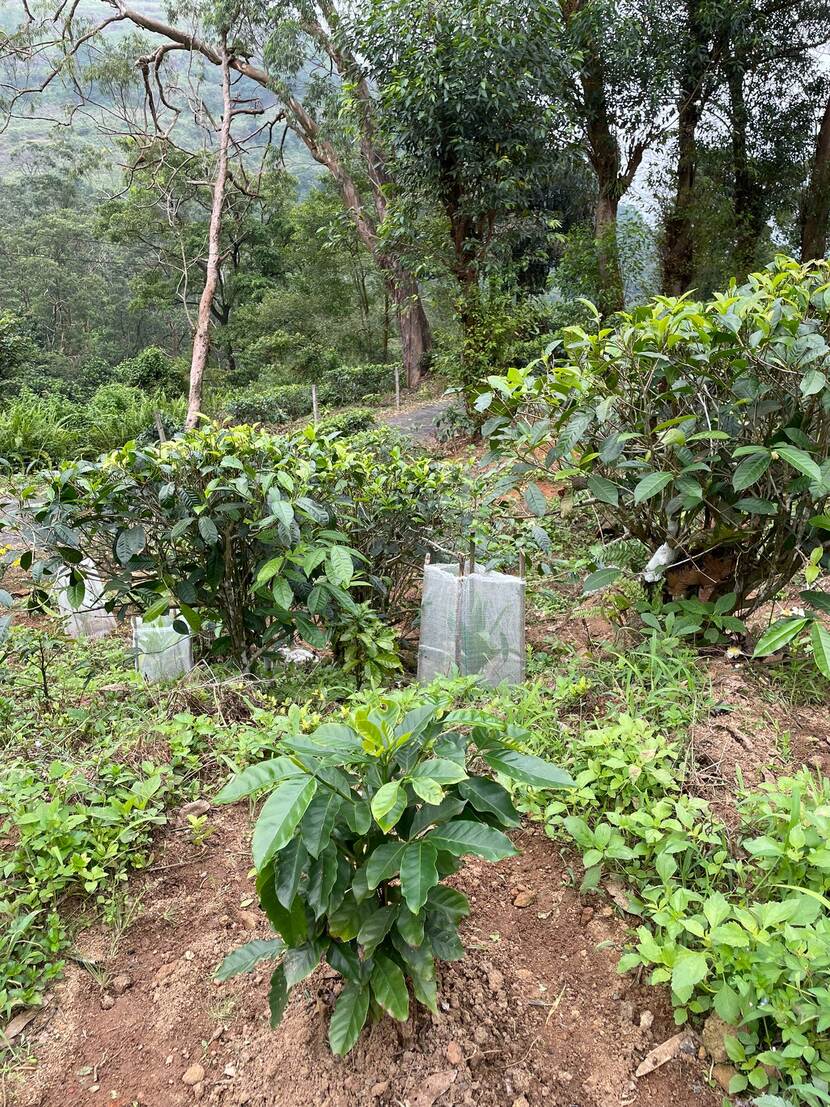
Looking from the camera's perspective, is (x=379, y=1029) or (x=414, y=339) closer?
(x=379, y=1029)

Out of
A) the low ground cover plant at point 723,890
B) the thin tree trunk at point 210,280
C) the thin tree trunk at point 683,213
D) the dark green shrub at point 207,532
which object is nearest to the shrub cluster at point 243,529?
the dark green shrub at point 207,532

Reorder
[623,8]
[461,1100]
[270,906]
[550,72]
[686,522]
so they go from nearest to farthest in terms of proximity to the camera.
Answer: [270,906] < [461,1100] < [686,522] < [550,72] < [623,8]

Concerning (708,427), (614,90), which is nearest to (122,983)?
(708,427)

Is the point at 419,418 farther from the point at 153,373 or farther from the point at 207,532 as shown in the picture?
the point at 207,532

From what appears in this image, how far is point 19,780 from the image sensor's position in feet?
5.89

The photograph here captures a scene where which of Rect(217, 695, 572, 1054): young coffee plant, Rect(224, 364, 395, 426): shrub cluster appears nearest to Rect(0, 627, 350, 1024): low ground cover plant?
Rect(217, 695, 572, 1054): young coffee plant

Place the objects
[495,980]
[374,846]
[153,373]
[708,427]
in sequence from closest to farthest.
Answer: [374,846] < [495,980] < [708,427] < [153,373]

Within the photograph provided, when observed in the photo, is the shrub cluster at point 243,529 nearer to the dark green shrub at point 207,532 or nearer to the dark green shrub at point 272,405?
the dark green shrub at point 207,532

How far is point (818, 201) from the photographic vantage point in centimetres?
928

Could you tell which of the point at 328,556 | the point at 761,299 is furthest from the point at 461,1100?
the point at 761,299

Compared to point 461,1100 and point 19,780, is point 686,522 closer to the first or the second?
point 461,1100

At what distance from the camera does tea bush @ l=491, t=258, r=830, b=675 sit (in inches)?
72.5

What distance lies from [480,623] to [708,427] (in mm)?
1074

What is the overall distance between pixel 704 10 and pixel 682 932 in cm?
990
